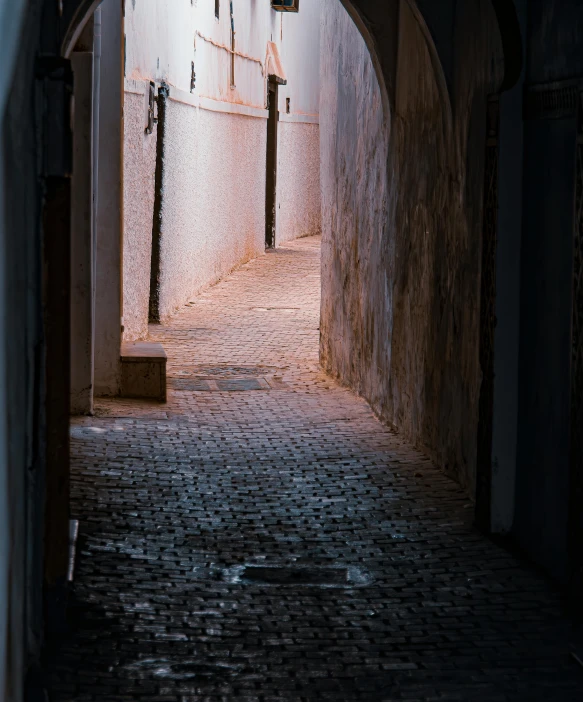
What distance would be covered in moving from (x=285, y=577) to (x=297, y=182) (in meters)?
18.6

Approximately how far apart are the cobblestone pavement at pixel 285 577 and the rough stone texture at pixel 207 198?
536 centimetres

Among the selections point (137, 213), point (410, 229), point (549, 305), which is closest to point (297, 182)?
point (137, 213)

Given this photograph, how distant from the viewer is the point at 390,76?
8000 millimetres

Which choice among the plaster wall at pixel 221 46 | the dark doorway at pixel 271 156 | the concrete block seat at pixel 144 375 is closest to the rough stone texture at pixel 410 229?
the concrete block seat at pixel 144 375

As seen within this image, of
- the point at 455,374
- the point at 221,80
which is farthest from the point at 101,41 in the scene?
the point at 221,80

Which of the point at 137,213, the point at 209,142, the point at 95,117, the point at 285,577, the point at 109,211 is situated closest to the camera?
the point at 285,577

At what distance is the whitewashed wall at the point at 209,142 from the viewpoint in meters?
11.4

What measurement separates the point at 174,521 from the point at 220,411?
10.4ft

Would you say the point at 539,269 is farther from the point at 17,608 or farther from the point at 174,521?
the point at 17,608

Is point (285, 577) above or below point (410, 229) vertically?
below

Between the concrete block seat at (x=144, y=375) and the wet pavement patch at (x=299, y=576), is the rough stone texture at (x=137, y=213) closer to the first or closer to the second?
the concrete block seat at (x=144, y=375)

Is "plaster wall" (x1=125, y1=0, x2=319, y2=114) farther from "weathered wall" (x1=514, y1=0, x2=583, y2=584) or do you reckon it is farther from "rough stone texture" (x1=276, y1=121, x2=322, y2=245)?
"weathered wall" (x1=514, y1=0, x2=583, y2=584)

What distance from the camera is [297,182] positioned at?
2306 centimetres

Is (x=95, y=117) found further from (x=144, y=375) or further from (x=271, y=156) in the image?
(x=271, y=156)
